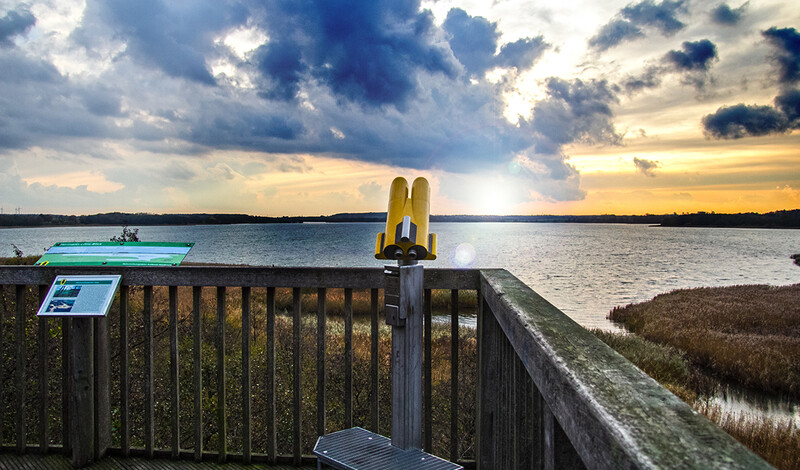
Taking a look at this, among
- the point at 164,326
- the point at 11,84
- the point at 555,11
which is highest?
the point at 11,84

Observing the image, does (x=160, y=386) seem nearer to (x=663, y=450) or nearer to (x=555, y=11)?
(x=663, y=450)

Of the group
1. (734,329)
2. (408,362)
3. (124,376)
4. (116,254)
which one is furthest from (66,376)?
(734,329)

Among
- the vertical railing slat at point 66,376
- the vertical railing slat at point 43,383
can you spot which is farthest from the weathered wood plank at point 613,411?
the vertical railing slat at point 43,383

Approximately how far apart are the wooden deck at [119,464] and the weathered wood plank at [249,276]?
109cm

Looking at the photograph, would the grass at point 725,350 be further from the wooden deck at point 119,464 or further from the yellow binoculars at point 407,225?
the wooden deck at point 119,464

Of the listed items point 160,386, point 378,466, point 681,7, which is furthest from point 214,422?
point 681,7

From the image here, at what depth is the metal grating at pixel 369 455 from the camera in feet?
6.84

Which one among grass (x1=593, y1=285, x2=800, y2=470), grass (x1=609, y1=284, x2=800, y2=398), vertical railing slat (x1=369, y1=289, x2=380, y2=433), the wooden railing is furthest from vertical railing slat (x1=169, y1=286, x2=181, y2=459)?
grass (x1=609, y1=284, x2=800, y2=398)

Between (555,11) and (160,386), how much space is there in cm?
678

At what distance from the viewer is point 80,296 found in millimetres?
2607

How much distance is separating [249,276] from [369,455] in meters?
1.21

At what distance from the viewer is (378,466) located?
6.84 feet

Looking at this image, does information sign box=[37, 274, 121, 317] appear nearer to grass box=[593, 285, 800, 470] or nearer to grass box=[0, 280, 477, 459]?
grass box=[0, 280, 477, 459]

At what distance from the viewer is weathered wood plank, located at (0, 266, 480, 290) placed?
2.58m
